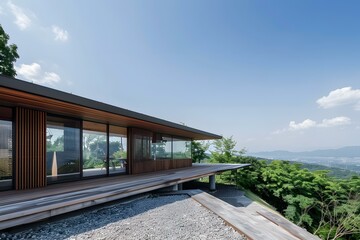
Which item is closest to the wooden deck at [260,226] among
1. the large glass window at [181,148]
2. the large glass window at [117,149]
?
the large glass window at [117,149]

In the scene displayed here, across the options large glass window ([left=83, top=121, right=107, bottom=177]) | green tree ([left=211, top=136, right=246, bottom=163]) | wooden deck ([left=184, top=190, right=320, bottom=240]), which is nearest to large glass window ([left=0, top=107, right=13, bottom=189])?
large glass window ([left=83, top=121, right=107, bottom=177])

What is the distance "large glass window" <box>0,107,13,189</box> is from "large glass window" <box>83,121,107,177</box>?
1887 millimetres

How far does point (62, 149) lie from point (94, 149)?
1099 mm

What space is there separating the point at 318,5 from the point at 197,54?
6787 millimetres

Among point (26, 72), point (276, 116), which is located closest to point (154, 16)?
point (26, 72)

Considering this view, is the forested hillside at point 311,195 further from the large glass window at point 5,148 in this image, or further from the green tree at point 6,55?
the green tree at point 6,55

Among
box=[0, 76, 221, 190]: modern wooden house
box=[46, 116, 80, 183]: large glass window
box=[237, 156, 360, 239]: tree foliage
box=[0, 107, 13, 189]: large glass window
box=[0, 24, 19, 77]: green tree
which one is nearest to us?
box=[0, 76, 221, 190]: modern wooden house

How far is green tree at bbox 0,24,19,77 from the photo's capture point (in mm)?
12109

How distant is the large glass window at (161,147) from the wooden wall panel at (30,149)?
483 centimetres

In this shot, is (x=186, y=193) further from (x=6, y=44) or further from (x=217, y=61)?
(x=6, y=44)

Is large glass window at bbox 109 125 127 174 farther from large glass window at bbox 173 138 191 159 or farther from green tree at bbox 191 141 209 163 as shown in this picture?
green tree at bbox 191 141 209 163

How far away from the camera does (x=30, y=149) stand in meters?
4.71

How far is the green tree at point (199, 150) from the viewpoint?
1823cm

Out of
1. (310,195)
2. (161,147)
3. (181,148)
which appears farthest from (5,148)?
(310,195)
